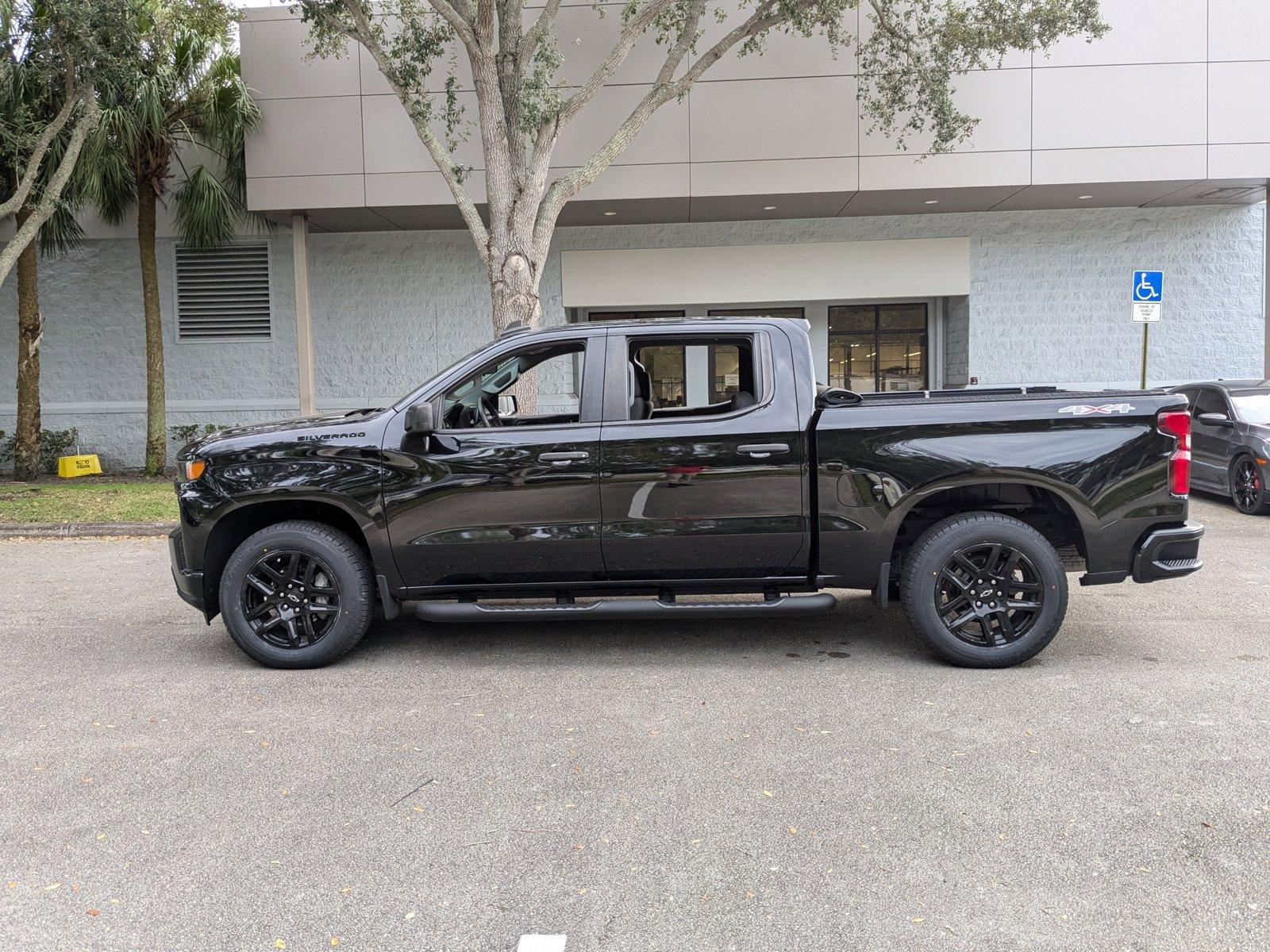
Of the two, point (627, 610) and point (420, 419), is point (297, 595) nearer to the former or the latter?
point (420, 419)

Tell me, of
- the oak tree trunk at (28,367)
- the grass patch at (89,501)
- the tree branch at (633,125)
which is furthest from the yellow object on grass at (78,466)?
the tree branch at (633,125)

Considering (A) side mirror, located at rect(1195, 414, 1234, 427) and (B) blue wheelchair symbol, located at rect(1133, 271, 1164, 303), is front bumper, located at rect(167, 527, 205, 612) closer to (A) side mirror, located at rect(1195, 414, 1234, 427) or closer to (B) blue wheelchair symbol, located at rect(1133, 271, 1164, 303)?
(A) side mirror, located at rect(1195, 414, 1234, 427)

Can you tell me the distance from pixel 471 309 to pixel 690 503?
12.7 m

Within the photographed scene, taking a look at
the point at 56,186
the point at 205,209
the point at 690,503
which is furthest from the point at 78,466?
the point at 690,503

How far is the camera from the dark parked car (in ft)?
35.6

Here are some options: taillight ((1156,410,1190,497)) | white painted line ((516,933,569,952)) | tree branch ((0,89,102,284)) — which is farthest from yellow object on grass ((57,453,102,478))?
taillight ((1156,410,1190,497))

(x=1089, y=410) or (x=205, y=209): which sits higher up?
(x=205, y=209)

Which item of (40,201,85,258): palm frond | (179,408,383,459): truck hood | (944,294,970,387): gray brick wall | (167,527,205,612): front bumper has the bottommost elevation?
(167,527,205,612): front bumper

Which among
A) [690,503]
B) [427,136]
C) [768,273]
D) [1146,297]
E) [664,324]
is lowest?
[690,503]

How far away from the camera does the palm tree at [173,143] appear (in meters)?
13.9

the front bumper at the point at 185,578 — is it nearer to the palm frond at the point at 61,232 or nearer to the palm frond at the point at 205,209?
the palm frond at the point at 205,209

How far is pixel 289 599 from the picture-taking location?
5422 mm

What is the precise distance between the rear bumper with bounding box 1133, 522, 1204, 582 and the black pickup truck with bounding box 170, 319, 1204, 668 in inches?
0.5

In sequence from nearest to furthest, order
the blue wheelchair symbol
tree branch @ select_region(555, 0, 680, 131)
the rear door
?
tree branch @ select_region(555, 0, 680, 131)
the rear door
the blue wheelchair symbol
